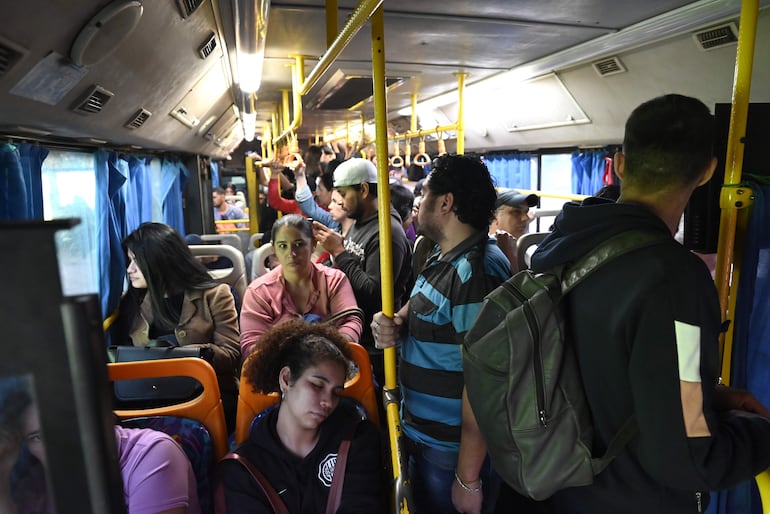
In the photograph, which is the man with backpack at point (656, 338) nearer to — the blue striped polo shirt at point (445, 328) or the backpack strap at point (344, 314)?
the blue striped polo shirt at point (445, 328)

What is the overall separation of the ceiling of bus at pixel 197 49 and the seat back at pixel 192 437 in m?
1.28

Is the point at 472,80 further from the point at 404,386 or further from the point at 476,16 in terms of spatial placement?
the point at 404,386

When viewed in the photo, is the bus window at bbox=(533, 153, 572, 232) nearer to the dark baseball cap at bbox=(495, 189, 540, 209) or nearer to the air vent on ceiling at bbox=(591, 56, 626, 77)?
the air vent on ceiling at bbox=(591, 56, 626, 77)

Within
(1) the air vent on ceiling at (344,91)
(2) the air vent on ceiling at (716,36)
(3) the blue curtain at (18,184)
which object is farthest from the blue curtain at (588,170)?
(3) the blue curtain at (18,184)

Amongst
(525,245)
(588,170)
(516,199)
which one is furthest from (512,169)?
(525,245)

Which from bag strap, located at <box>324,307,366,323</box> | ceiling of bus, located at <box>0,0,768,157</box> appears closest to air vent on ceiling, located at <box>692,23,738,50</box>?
ceiling of bus, located at <box>0,0,768,157</box>

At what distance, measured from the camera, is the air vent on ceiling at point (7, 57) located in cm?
143

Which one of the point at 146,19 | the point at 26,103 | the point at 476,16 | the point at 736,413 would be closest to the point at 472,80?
the point at 476,16

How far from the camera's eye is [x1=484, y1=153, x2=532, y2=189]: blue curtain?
7.76m

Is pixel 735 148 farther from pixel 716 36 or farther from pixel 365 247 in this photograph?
pixel 365 247

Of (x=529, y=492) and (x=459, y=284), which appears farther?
(x=459, y=284)

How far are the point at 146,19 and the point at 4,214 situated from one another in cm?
106

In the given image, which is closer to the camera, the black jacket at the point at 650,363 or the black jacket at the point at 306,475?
the black jacket at the point at 650,363

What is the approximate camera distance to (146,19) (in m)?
Answer: 1.88
